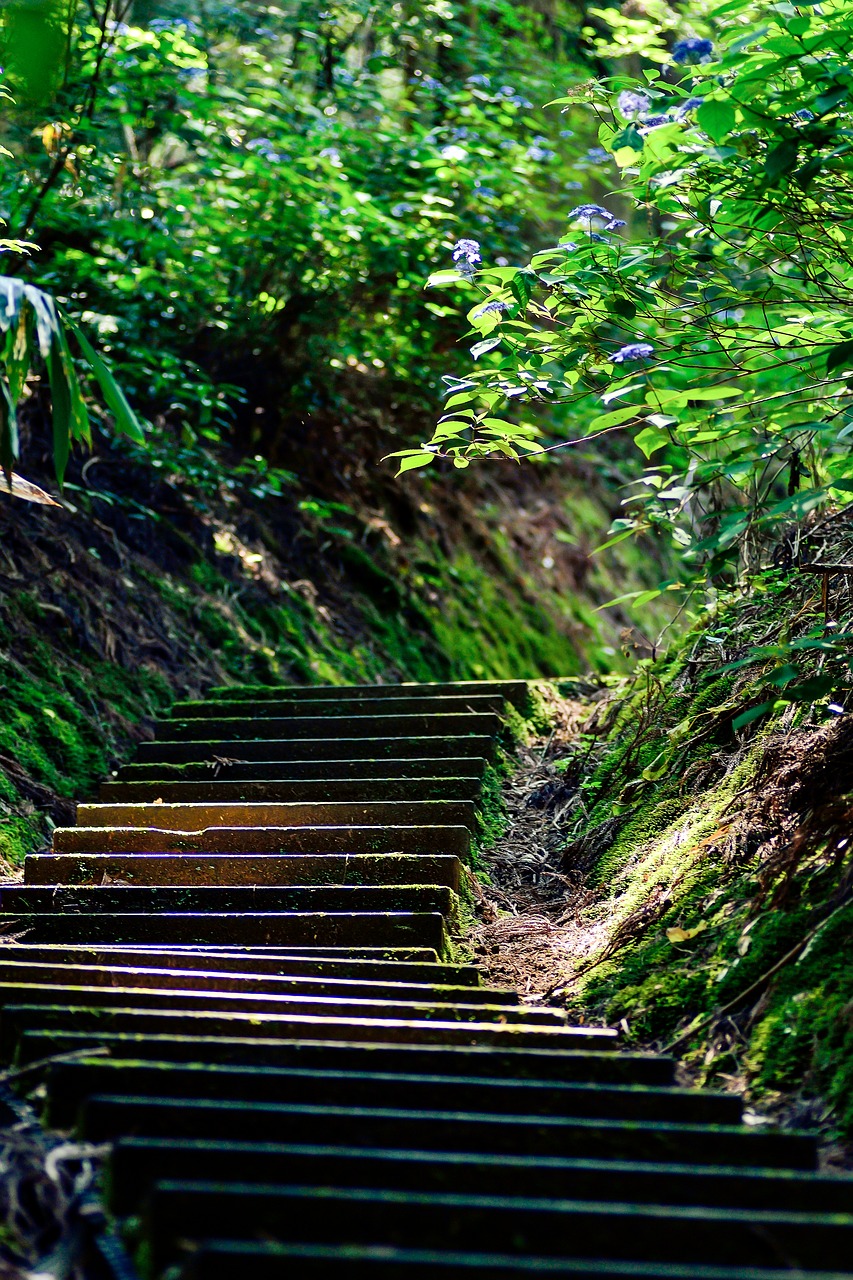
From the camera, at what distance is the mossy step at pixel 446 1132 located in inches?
77.9

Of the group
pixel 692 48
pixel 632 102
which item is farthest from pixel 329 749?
pixel 692 48

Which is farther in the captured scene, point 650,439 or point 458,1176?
point 650,439

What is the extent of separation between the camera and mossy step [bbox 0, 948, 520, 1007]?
2.91 metres

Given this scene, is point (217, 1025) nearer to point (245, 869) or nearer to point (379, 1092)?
point (379, 1092)

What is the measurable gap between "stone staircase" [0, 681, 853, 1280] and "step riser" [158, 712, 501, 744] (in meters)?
0.65

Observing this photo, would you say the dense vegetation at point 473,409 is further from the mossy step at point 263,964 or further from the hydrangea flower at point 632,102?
the mossy step at point 263,964

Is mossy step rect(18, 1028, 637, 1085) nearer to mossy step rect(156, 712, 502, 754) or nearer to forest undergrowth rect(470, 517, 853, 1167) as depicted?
forest undergrowth rect(470, 517, 853, 1167)

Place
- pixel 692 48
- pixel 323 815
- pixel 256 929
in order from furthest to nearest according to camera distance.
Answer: pixel 323 815
pixel 256 929
pixel 692 48

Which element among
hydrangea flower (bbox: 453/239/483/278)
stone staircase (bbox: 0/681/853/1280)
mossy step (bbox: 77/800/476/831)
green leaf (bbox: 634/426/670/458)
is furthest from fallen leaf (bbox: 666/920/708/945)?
hydrangea flower (bbox: 453/239/483/278)

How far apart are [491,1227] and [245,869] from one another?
2461 millimetres

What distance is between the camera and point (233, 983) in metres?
2.94

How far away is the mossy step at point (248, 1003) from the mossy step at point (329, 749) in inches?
86.6

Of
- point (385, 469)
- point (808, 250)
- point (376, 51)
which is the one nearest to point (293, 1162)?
point (808, 250)

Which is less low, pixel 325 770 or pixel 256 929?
pixel 325 770
